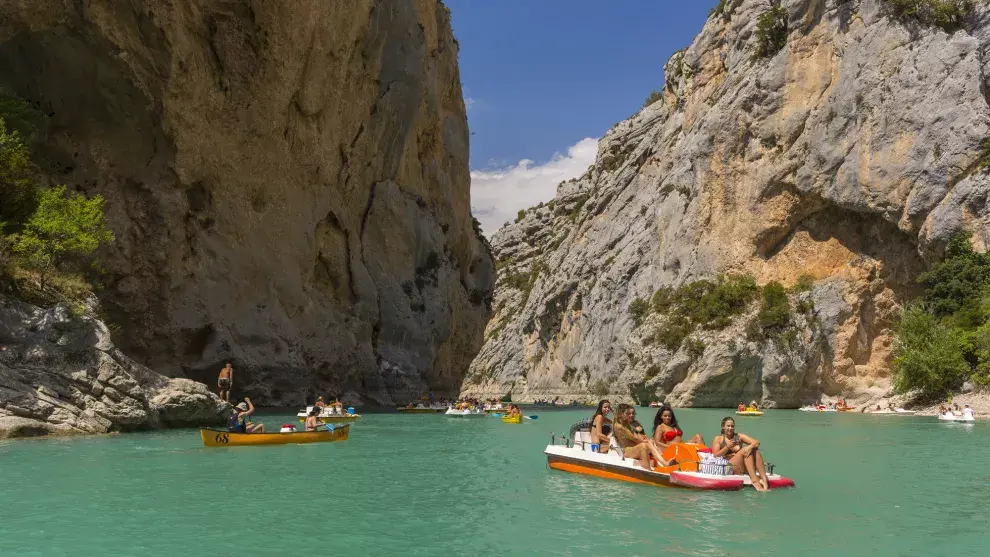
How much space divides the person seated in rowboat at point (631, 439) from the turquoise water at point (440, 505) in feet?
1.89

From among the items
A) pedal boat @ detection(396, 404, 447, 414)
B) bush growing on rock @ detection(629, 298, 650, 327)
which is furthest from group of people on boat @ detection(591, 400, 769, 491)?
bush growing on rock @ detection(629, 298, 650, 327)

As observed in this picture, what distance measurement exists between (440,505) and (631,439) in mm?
4497

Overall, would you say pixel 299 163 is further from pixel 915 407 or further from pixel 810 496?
pixel 915 407

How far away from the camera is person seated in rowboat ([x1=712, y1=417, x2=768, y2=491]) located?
11.9 meters

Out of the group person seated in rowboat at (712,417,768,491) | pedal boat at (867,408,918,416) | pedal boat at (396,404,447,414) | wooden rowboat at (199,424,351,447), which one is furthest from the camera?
pedal boat at (396,404,447,414)

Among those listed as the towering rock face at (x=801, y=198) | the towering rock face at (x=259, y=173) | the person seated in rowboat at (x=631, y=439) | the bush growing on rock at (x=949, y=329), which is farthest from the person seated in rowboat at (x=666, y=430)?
the towering rock face at (x=801, y=198)

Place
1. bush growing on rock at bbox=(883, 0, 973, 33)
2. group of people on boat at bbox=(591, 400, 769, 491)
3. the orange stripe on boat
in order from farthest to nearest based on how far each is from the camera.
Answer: bush growing on rock at bbox=(883, 0, 973, 33) < the orange stripe on boat < group of people on boat at bbox=(591, 400, 769, 491)

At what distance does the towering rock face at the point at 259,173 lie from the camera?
87.2 ft

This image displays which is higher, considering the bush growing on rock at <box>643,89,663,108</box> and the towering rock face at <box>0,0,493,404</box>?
the bush growing on rock at <box>643,89,663,108</box>

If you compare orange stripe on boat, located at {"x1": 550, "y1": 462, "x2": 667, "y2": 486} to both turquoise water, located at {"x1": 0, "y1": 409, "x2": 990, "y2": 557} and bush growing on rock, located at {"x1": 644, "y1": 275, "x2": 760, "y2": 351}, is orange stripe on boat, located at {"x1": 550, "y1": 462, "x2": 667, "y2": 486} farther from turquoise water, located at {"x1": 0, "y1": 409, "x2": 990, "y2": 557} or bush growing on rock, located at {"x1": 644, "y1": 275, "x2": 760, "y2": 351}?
bush growing on rock, located at {"x1": 644, "y1": 275, "x2": 760, "y2": 351}

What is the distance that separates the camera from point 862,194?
45000mm

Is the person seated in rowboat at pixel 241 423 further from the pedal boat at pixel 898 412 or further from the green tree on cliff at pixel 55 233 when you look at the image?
the pedal boat at pixel 898 412

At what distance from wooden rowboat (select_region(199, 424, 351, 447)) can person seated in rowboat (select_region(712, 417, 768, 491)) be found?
11104 millimetres

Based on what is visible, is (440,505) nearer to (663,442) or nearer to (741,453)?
(663,442)
